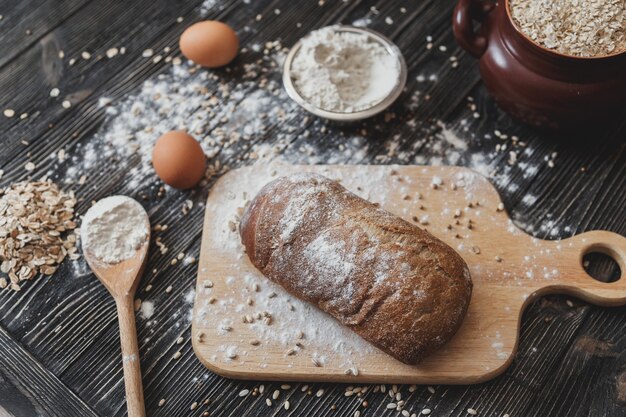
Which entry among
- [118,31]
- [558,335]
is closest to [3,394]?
[118,31]

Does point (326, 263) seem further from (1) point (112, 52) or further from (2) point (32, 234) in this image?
(1) point (112, 52)

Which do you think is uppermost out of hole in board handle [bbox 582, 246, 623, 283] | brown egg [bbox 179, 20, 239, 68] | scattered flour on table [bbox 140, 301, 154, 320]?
brown egg [bbox 179, 20, 239, 68]

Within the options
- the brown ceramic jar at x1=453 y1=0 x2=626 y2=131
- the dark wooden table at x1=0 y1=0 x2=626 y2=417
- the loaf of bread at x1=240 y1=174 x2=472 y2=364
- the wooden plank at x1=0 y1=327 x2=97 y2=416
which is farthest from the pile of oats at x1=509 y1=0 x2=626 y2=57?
the wooden plank at x1=0 y1=327 x2=97 y2=416

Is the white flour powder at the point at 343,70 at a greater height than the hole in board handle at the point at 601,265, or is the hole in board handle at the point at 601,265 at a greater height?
the white flour powder at the point at 343,70

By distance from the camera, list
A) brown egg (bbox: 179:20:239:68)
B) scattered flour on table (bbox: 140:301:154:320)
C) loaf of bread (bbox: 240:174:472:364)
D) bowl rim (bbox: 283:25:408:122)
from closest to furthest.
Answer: loaf of bread (bbox: 240:174:472:364) → scattered flour on table (bbox: 140:301:154:320) → bowl rim (bbox: 283:25:408:122) → brown egg (bbox: 179:20:239:68)

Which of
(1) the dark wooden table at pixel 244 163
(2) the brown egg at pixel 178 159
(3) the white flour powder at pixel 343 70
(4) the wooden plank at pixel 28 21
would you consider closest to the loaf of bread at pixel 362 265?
(1) the dark wooden table at pixel 244 163

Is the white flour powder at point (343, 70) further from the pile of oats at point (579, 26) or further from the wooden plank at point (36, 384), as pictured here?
the wooden plank at point (36, 384)

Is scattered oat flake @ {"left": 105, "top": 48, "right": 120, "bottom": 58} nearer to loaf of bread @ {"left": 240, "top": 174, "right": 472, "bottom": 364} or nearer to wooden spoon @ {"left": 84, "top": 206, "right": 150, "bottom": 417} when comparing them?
wooden spoon @ {"left": 84, "top": 206, "right": 150, "bottom": 417}
